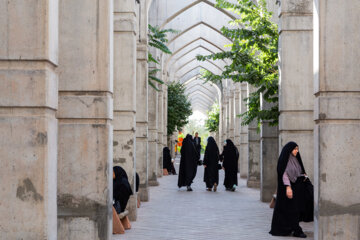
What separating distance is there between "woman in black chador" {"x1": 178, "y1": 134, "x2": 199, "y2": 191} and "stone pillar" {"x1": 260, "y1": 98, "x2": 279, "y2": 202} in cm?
419

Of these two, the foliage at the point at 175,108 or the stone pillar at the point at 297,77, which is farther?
the foliage at the point at 175,108

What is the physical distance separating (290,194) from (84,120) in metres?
3.28

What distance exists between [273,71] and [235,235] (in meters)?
4.52

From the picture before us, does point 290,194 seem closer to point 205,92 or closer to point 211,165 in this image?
point 211,165

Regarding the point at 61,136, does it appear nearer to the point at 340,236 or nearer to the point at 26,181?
the point at 26,181

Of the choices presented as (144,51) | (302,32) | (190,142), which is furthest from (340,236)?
(190,142)

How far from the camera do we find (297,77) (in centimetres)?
1023

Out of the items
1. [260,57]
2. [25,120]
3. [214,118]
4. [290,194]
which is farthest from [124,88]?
[214,118]

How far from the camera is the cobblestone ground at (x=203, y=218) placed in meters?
8.61

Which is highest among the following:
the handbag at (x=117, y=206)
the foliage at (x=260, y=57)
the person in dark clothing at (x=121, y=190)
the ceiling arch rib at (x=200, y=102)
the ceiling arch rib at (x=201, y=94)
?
the ceiling arch rib at (x=201, y=94)

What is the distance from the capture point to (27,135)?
14.1 ft

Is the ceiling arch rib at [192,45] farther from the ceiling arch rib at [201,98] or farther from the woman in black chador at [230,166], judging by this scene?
the ceiling arch rib at [201,98]

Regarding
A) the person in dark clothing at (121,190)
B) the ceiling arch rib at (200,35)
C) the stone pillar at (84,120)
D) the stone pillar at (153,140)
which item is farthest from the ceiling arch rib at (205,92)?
the stone pillar at (84,120)

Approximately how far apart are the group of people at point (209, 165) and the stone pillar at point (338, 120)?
10295mm
